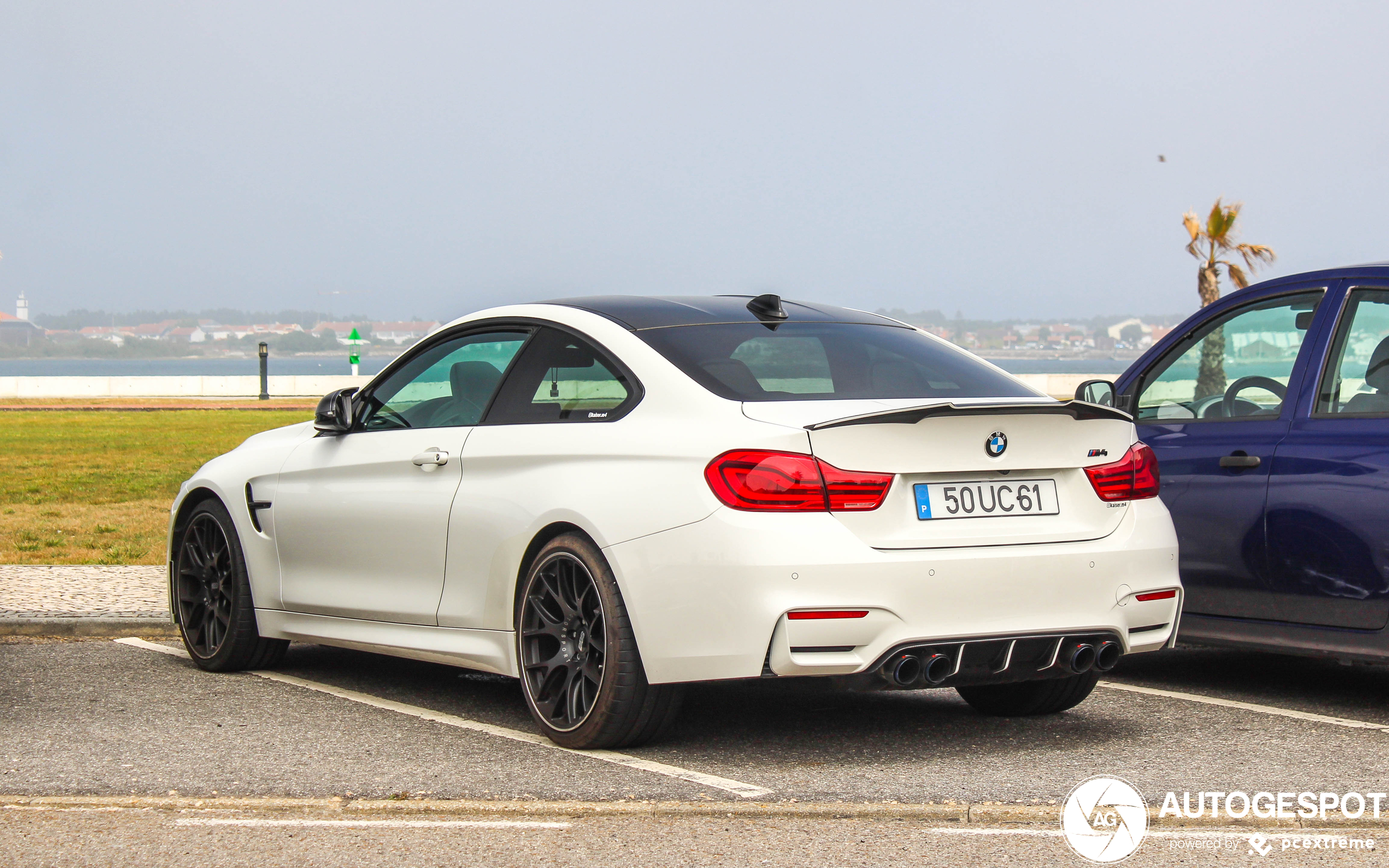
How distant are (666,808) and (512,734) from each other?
51.2 inches

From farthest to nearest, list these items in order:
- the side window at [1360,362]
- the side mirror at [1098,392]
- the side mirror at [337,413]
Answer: the side mirror at [1098,392], the side mirror at [337,413], the side window at [1360,362]

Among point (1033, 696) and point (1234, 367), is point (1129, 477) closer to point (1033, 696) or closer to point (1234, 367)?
point (1033, 696)

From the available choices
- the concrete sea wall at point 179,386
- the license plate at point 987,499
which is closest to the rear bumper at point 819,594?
the license plate at point 987,499

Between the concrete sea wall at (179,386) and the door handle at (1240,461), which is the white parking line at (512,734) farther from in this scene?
the concrete sea wall at (179,386)

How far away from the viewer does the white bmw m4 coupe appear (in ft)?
16.1

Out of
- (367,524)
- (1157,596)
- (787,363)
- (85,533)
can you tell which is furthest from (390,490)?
(85,533)

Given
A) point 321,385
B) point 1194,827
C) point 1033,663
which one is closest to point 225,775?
point 1033,663

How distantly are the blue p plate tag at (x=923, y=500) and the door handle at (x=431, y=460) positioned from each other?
1908 mm

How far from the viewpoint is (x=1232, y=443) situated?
658 cm

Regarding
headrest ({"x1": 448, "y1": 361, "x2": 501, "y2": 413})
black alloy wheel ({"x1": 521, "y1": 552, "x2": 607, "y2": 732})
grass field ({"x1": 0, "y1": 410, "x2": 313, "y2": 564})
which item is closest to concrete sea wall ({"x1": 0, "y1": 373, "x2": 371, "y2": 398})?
grass field ({"x1": 0, "y1": 410, "x2": 313, "y2": 564})

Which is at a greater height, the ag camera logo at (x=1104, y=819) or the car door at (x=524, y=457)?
→ the car door at (x=524, y=457)

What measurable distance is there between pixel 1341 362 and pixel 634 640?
10.2 feet

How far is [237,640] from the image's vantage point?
713cm

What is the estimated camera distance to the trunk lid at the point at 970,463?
495 cm
